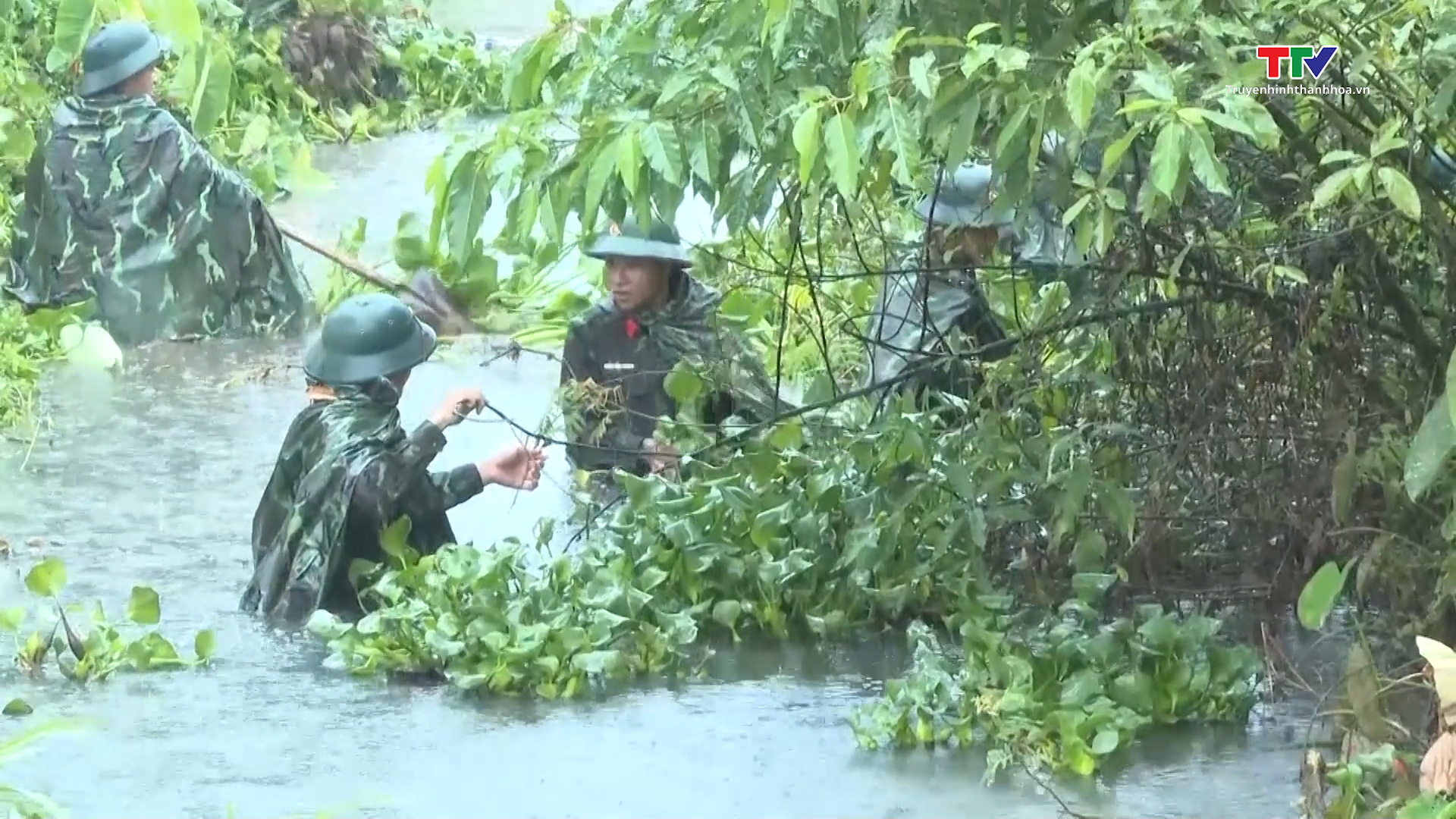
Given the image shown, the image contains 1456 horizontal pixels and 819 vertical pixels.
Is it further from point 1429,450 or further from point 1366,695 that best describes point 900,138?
point 1366,695

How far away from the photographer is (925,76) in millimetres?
3777

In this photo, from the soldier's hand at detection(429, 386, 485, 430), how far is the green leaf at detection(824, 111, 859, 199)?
2.30 metres

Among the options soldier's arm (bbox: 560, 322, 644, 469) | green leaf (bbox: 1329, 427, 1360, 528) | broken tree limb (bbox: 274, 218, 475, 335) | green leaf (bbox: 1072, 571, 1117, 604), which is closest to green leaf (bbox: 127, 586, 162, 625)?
soldier's arm (bbox: 560, 322, 644, 469)

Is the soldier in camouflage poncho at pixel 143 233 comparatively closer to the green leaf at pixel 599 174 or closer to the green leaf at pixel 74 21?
the green leaf at pixel 599 174

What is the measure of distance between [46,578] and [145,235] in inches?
189

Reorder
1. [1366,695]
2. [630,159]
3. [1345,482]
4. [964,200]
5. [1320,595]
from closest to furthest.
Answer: [630,159] < [1320,595] < [1366,695] < [1345,482] < [964,200]

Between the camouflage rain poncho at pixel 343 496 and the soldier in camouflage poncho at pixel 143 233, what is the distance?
13.4 feet

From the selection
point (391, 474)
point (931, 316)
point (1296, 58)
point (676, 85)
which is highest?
point (1296, 58)

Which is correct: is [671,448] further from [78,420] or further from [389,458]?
[78,420]

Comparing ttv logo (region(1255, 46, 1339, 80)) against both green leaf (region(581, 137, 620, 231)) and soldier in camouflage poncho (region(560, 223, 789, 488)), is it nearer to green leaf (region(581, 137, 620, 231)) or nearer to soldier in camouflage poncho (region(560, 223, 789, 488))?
green leaf (region(581, 137, 620, 231))

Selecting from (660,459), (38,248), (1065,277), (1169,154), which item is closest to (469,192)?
(1169,154)

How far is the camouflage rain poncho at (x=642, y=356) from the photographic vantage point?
6.84m

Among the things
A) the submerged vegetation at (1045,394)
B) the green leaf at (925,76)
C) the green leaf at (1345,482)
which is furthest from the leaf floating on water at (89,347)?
the green leaf at (925,76)

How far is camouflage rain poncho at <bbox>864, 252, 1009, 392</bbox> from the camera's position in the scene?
636cm
